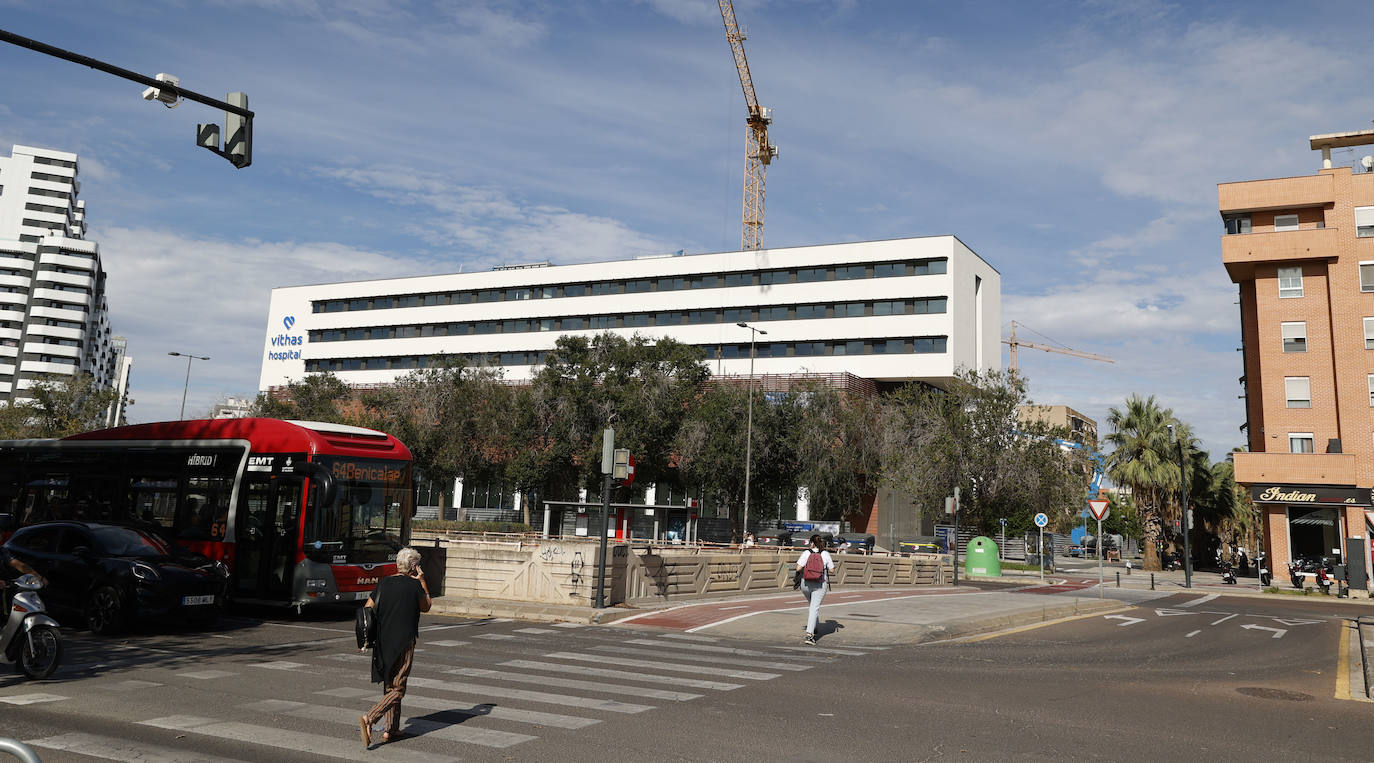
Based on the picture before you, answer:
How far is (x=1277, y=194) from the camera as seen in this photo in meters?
44.6

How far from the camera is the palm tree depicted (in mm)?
48781

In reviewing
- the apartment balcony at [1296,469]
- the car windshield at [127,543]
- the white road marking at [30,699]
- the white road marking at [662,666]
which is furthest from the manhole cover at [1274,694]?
the apartment balcony at [1296,469]

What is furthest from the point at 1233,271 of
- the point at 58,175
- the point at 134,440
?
the point at 58,175

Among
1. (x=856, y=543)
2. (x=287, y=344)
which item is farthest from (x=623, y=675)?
(x=287, y=344)

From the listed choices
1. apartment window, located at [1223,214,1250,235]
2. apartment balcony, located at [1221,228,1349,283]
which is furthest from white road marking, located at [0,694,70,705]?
apartment window, located at [1223,214,1250,235]

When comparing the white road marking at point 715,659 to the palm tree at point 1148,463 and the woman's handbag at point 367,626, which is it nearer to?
the woman's handbag at point 367,626

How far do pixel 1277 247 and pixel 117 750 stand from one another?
166ft

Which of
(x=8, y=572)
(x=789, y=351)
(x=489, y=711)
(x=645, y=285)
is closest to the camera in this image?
(x=489, y=711)

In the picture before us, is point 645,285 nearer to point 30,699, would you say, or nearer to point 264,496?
point 264,496

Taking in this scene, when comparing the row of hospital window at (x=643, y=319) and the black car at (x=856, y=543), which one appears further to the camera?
the row of hospital window at (x=643, y=319)

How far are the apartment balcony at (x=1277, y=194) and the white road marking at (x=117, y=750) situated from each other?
2016 inches

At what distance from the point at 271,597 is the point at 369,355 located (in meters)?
69.1

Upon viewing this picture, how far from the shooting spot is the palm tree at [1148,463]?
48781 millimetres

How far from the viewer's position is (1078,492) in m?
43.6
